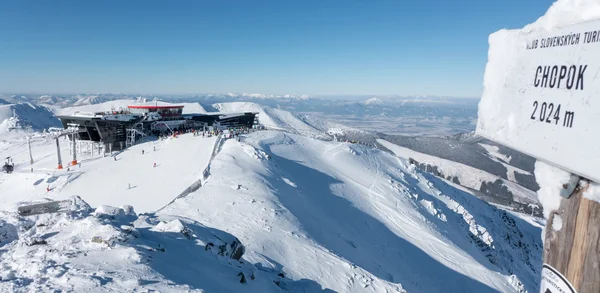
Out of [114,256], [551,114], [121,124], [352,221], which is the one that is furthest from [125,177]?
[551,114]

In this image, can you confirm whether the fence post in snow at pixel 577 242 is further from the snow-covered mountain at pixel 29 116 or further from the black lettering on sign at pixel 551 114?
the snow-covered mountain at pixel 29 116

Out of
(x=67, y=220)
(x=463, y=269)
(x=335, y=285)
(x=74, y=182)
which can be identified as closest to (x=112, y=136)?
(x=74, y=182)

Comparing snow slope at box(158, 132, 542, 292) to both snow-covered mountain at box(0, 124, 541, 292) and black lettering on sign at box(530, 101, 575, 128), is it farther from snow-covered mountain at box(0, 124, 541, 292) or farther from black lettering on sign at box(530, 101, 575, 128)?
black lettering on sign at box(530, 101, 575, 128)

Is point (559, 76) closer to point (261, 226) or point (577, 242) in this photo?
point (577, 242)

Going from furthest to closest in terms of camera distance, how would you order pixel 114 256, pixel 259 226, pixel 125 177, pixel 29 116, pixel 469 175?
pixel 29 116 < pixel 469 175 < pixel 125 177 < pixel 259 226 < pixel 114 256

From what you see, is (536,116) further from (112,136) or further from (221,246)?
(112,136)

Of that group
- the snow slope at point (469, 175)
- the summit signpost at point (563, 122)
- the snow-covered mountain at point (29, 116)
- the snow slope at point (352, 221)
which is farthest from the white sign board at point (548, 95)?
the snow-covered mountain at point (29, 116)
